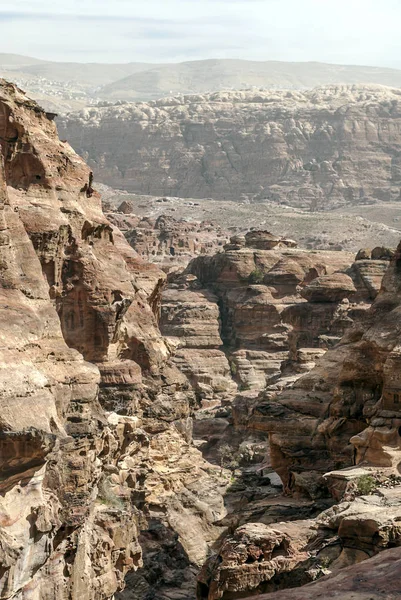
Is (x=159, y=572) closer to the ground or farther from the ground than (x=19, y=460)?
closer to the ground

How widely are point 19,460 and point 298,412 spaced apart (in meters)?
20.3

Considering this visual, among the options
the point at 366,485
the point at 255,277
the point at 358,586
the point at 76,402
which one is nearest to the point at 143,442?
the point at 76,402

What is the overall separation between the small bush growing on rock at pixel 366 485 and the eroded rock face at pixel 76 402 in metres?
7.52

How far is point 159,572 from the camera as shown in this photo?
42.1 m

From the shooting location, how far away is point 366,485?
33500mm

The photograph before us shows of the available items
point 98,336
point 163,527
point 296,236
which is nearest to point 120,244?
point 98,336

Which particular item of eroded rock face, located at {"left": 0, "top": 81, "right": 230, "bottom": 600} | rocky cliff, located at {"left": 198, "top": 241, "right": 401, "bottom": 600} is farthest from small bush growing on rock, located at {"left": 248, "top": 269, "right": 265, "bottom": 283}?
rocky cliff, located at {"left": 198, "top": 241, "right": 401, "bottom": 600}

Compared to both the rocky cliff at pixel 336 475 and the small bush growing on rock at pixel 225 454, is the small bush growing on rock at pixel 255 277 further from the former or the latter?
the rocky cliff at pixel 336 475

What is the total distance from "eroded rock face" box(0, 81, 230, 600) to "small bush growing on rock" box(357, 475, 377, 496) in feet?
24.7

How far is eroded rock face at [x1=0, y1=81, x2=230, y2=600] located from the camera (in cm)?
2647

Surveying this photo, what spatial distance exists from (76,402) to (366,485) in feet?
29.3

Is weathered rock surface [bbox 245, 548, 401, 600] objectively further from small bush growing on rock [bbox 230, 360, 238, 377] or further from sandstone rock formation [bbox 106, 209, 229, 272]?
sandstone rock formation [bbox 106, 209, 229, 272]

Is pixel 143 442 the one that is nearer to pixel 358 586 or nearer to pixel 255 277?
pixel 358 586

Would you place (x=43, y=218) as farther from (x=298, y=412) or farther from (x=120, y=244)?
(x=120, y=244)
